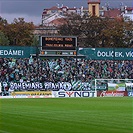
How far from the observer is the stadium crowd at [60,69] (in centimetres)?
5881

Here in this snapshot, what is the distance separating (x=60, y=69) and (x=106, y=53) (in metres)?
5.46

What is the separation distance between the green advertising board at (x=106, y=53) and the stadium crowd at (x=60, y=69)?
92 centimetres

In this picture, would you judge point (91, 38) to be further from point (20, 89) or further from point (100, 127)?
point (100, 127)

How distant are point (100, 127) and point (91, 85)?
4003 cm

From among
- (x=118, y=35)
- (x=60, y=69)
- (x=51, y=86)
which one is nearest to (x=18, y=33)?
(x=118, y=35)

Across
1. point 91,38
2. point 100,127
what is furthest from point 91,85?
point 91,38

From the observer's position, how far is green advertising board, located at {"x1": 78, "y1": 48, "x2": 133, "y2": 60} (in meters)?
62.0

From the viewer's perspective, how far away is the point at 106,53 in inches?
2468

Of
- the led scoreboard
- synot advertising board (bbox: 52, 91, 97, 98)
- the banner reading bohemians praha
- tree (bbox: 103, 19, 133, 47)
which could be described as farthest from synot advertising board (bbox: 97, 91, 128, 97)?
tree (bbox: 103, 19, 133, 47)

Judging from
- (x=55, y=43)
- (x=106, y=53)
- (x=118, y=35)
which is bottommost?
(x=106, y=53)

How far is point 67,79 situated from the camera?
59281 mm

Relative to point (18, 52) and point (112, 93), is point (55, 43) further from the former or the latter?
point (112, 93)

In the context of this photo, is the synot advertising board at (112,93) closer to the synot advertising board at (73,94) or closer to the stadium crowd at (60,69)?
the synot advertising board at (73,94)

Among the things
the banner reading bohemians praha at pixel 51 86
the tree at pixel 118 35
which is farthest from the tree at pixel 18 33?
the banner reading bohemians praha at pixel 51 86
